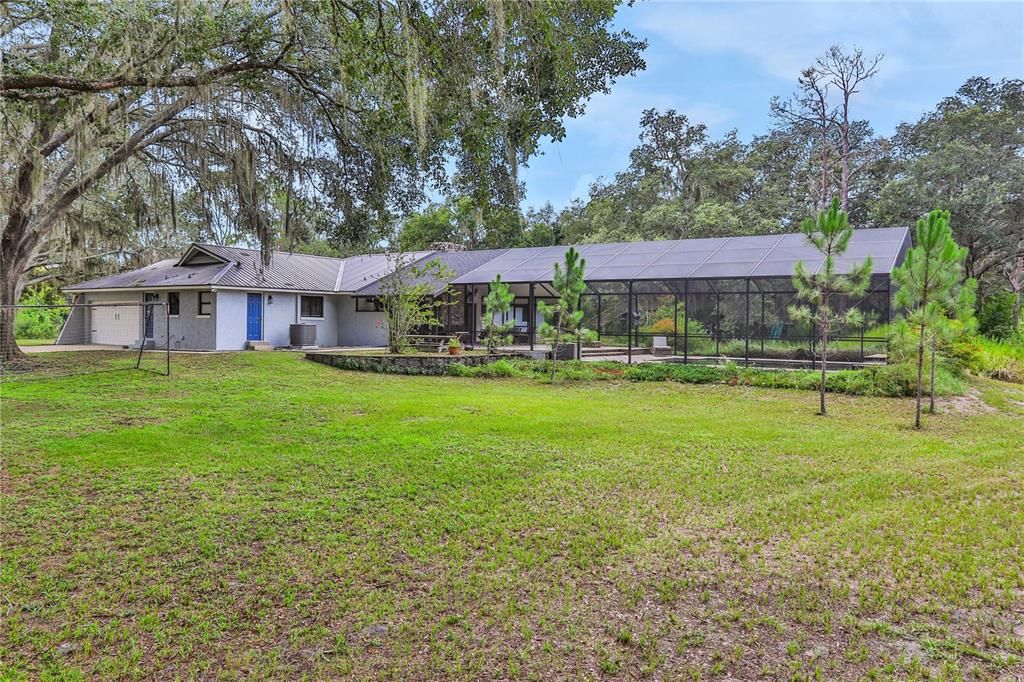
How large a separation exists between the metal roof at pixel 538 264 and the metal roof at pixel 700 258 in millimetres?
22

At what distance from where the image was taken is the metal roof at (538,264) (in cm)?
1544

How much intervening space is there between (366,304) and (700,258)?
11.4 metres

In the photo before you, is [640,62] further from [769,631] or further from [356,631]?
[356,631]

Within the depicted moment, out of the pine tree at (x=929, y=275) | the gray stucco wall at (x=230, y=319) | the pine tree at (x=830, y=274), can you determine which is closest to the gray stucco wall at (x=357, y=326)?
the gray stucco wall at (x=230, y=319)

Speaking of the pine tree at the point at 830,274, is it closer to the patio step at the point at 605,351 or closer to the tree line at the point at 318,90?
the tree line at the point at 318,90

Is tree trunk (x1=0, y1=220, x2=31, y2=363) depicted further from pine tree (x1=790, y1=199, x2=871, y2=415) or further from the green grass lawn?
pine tree (x1=790, y1=199, x2=871, y2=415)

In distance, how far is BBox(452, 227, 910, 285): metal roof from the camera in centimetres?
1502

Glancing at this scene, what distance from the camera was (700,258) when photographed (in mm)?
16953

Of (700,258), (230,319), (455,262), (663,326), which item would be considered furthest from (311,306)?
(700,258)

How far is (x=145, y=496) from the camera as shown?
5102mm

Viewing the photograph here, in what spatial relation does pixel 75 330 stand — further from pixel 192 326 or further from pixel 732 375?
pixel 732 375

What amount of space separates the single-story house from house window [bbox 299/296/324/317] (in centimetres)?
4

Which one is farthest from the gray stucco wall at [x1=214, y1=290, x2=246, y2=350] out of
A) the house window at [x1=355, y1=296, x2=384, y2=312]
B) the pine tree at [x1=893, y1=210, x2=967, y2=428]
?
the pine tree at [x1=893, y1=210, x2=967, y2=428]

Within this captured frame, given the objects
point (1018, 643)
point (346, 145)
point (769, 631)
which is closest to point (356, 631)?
point (769, 631)
